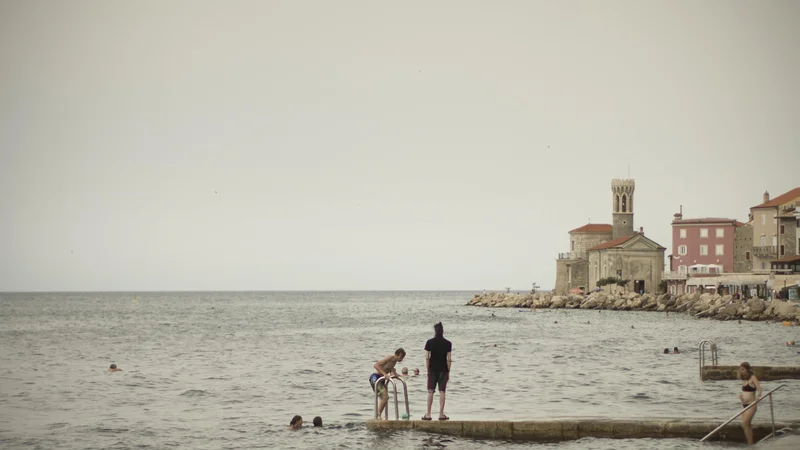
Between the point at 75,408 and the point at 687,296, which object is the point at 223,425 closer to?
the point at 75,408

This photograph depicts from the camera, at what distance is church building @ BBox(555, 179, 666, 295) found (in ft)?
420

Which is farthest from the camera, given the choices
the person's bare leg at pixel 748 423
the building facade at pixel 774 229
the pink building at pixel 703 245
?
the pink building at pixel 703 245

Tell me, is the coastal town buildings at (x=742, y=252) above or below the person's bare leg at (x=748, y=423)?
above

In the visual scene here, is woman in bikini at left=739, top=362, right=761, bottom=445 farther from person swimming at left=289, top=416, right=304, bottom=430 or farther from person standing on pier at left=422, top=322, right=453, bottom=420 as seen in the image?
person swimming at left=289, top=416, right=304, bottom=430

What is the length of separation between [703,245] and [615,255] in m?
13.0

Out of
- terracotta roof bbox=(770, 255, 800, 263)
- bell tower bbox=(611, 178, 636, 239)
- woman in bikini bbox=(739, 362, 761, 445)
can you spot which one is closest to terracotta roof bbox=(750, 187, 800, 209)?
terracotta roof bbox=(770, 255, 800, 263)

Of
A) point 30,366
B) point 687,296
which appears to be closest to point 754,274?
point 687,296

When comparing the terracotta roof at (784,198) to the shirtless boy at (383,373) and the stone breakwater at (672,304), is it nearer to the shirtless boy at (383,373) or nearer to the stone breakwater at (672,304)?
the stone breakwater at (672,304)

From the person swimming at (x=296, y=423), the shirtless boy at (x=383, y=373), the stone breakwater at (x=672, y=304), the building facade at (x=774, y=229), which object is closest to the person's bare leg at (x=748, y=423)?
the shirtless boy at (x=383, y=373)

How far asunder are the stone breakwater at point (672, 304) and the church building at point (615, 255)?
248 inches

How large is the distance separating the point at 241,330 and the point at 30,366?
36905mm

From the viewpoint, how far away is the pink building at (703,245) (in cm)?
11688

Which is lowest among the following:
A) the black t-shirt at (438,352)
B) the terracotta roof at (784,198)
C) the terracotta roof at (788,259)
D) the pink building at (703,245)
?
the black t-shirt at (438,352)

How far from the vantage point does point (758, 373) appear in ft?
105
